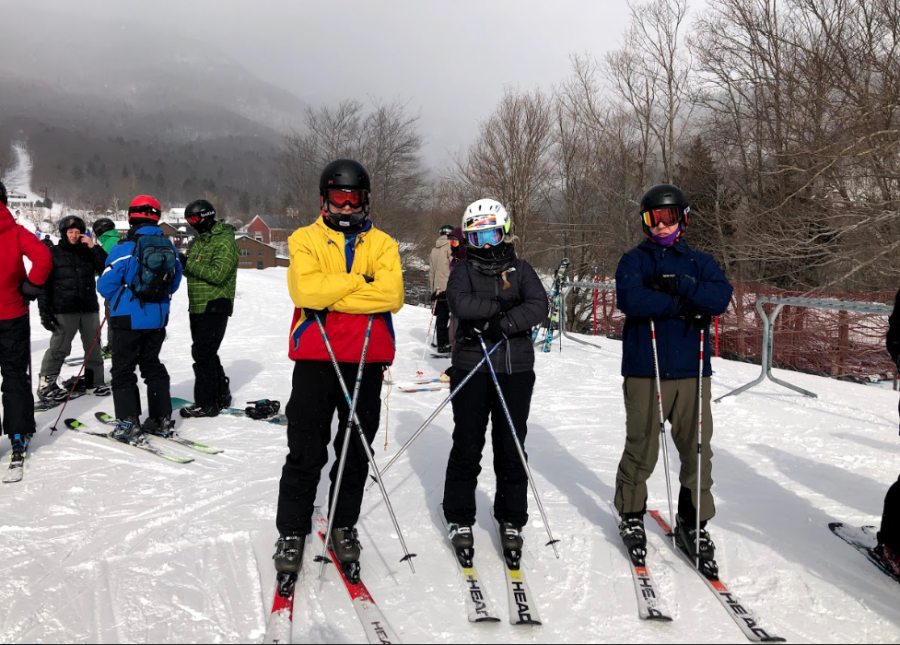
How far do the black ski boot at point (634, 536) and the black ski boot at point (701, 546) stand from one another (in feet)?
0.79


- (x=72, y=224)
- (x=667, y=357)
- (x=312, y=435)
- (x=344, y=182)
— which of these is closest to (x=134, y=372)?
(x=72, y=224)

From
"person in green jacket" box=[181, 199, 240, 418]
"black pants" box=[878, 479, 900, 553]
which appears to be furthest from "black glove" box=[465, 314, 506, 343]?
"person in green jacket" box=[181, 199, 240, 418]

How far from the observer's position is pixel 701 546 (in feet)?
9.97

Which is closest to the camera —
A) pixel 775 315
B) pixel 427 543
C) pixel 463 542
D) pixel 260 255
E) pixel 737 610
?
pixel 737 610

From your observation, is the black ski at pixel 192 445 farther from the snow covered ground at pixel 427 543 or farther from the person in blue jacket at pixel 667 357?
the person in blue jacket at pixel 667 357

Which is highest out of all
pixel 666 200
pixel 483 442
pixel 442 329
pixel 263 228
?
pixel 263 228

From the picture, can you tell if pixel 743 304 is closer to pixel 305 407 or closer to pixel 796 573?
pixel 796 573

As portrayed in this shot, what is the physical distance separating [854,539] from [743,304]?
12.2 m

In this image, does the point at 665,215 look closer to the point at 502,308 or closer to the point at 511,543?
the point at 502,308

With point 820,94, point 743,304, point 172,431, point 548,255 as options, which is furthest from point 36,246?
point 548,255

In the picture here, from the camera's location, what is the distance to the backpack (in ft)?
15.9

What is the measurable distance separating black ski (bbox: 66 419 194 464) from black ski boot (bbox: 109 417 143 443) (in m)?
0.03

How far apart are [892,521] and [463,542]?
2251mm

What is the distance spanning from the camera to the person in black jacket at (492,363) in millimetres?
3062
